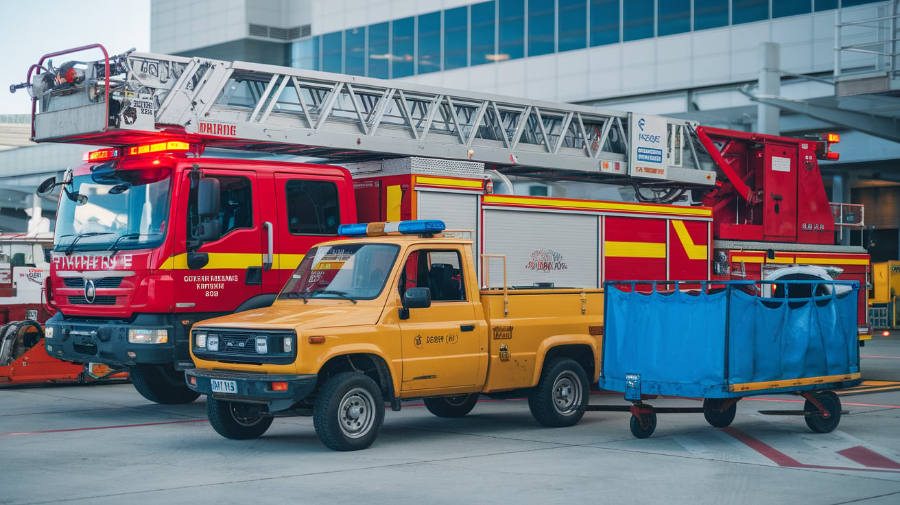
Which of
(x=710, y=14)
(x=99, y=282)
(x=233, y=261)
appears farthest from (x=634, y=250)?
(x=710, y=14)

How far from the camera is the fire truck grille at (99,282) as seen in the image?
11133 mm

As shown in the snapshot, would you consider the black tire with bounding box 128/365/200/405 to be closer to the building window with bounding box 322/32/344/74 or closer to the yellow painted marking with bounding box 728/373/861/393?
the yellow painted marking with bounding box 728/373/861/393

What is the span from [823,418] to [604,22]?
25.9 meters

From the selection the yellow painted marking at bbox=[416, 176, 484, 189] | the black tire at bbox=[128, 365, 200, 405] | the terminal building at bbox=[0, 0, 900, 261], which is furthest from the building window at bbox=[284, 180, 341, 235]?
the terminal building at bbox=[0, 0, 900, 261]

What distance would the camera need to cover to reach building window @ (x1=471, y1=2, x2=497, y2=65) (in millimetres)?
37344

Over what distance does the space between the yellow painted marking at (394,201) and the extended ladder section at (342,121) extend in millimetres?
662

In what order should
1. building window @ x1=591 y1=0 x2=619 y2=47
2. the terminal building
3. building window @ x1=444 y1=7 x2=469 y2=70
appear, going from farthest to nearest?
building window @ x1=444 y1=7 x2=469 y2=70
building window @ x1=591 y1=0 x2=619 y2=47
the terminal building

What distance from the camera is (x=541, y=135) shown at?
1524cm

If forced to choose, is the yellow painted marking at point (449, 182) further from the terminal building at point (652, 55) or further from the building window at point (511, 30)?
the building window at point (511, 30)

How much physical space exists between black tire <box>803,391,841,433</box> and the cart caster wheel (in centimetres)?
165

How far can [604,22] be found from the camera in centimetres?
3459

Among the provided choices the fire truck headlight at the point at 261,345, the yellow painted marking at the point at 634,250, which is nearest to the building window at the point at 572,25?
the yellow painted marking at the point at 634,250

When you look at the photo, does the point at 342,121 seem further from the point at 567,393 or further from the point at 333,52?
the point at 333,52

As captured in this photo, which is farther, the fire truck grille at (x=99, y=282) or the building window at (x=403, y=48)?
the building window at (x=403, y=48)
